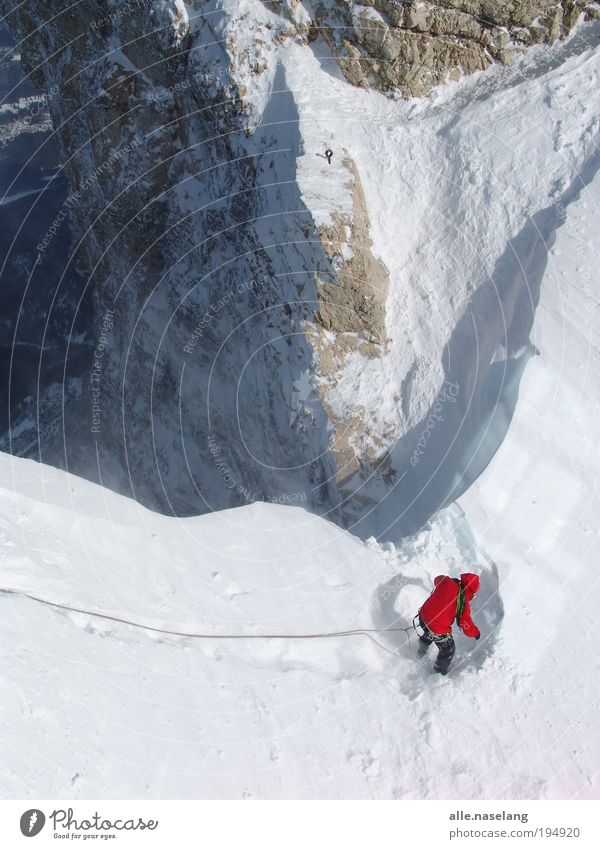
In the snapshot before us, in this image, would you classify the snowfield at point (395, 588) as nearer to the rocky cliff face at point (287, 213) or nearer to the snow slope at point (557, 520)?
the snow slope at point (557, 520)

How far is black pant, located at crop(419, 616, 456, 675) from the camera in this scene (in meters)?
11.7

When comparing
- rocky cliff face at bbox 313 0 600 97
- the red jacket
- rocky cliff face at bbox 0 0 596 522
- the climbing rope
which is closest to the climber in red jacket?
the red jacket

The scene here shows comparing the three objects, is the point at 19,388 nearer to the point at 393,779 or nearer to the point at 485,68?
the point at 485,68

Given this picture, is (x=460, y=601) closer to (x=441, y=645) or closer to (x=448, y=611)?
(x=448, y=611)

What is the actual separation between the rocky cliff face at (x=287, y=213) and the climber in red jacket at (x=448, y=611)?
6.92 meters

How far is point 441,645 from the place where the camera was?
1178cm

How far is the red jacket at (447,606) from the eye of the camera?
37.7ft

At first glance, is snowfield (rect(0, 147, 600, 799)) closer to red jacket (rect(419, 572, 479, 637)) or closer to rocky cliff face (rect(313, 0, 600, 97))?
red jacket (rect(419, 572, 479, 637))

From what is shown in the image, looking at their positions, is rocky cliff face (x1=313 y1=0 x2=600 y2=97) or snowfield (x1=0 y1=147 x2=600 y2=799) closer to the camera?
snowfield (x1=0 y1=147 x2=600 y2=799)

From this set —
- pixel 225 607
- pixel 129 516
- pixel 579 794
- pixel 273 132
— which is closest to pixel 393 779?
pixel 579 794

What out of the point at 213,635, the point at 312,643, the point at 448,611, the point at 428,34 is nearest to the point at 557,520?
the point at 448,611

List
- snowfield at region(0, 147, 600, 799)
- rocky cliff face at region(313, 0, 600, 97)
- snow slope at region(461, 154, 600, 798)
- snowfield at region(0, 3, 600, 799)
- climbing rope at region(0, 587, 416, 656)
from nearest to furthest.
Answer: snowfield at region(0, 147, 600, 799)
snowfield at region(0, 3, 600, 799)
snow slope at region(461, 154, 600, 798)
climbing rope at region(0, 587, 416, 656)
rocky cliff face at region(313, 0, 600, 97)

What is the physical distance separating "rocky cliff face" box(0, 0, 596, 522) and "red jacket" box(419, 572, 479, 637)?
695cm

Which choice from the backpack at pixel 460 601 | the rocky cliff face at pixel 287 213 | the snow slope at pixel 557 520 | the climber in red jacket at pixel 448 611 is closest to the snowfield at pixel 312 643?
the snow slope at pixel 557 520
